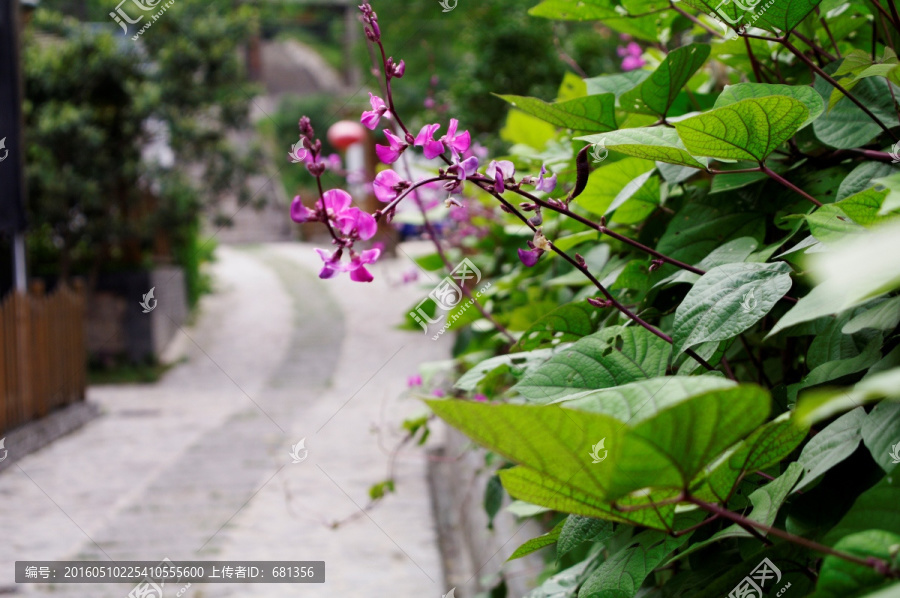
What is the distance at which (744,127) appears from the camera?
2.02 feet

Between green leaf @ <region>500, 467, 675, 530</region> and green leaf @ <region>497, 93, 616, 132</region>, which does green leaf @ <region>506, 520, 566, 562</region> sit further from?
green leaf @ <region>497, 93, 616, 132</region>

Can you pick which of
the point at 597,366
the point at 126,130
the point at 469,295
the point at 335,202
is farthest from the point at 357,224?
the point at 126,130

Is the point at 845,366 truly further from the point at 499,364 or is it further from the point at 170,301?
the point at 170,301

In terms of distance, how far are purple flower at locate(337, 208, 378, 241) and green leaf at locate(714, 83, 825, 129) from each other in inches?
12.0

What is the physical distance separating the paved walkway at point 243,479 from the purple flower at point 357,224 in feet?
2.20

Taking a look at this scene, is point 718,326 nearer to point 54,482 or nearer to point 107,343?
point 54,482

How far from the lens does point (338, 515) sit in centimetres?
394

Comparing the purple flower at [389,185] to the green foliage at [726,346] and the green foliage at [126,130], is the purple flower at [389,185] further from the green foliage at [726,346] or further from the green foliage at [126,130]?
the green foliage at [126,130]

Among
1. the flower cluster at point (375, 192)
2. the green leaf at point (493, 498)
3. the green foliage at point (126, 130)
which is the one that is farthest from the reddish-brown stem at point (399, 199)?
the green foliage at point (126, 130)

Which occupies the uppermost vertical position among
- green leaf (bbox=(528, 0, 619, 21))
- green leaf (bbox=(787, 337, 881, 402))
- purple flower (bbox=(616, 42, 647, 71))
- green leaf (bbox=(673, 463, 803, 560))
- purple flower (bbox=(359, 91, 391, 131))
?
purple flower (bbox=(616, 42, 647, 71))

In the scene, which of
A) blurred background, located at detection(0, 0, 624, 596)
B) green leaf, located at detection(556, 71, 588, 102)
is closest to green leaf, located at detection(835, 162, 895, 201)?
green leaf, located at detection(556, 71, 588, 102)

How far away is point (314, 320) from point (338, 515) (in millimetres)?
7461

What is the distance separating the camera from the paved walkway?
3334 mm

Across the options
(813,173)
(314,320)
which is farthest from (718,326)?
(314,320)
